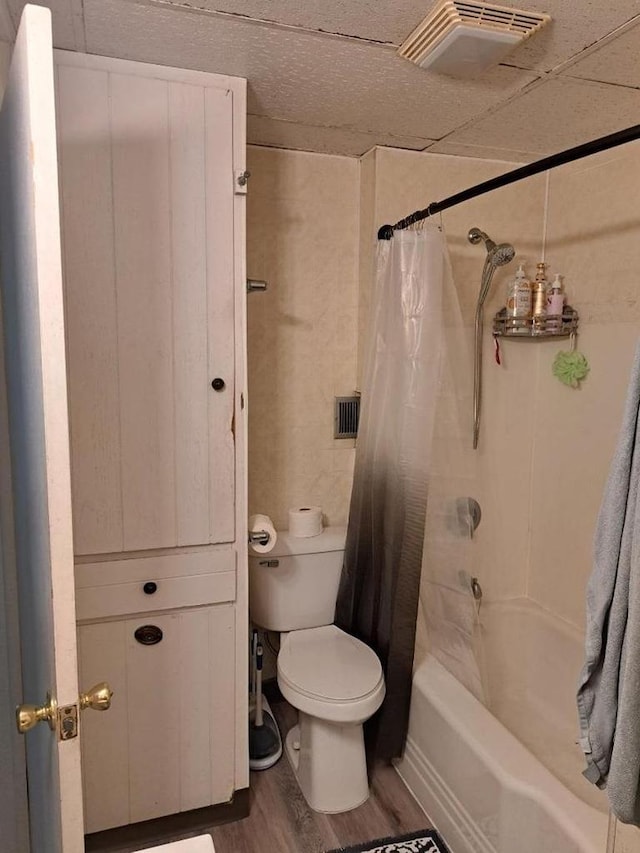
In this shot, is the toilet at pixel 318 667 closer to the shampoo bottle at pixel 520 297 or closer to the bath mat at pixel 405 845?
the bath mat at pixel 405 845

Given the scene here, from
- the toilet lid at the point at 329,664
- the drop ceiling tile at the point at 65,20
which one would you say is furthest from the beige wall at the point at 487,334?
the drop ceiling tile at the point at 65,20

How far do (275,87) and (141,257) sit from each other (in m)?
0.62

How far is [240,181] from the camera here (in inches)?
66.8

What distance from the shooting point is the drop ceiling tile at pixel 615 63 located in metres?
1.43

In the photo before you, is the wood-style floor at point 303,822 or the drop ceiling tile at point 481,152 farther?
the drop ceiling tile at point 481,152

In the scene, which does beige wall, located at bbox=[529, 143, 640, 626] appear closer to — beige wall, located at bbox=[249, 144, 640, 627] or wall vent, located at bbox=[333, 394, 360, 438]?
beige wall, located at bbox=[249, 144, 640, 627]

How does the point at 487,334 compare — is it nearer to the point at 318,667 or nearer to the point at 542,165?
the point at 542,165

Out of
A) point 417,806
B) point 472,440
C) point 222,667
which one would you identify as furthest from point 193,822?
point 472,440

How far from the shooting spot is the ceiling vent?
1285mm

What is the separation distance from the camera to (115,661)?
1.75 meters

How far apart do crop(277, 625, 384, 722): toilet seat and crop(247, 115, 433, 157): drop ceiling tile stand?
1.76 metres

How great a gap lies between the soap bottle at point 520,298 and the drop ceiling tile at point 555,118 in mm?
468

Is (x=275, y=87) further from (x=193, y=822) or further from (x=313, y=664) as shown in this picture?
(x=193, y=822)

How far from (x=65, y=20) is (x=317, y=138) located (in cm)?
94
